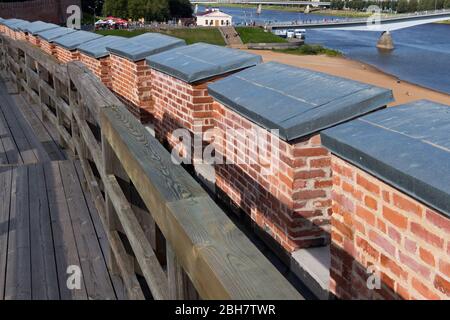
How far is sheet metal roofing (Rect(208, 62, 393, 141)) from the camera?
2.66m

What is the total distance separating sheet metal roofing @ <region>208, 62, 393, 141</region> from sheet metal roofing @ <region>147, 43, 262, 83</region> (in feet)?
1.02

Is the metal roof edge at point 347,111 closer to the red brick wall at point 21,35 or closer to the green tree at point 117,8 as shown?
the red brick wall at point 21,35

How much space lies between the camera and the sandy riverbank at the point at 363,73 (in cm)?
3519

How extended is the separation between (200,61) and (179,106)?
1.26 ft

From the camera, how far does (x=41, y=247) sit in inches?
143

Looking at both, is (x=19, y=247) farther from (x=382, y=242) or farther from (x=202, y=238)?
(x=202, y=238)

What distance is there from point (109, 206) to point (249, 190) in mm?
809

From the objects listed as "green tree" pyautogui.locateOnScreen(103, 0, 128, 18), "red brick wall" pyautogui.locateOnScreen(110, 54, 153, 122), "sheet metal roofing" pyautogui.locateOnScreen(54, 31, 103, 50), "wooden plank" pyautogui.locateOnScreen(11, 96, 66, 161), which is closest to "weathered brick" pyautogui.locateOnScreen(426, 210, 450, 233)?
"red brick wall" pyautogui.locateOnScreen(110, 54, 153, 122)

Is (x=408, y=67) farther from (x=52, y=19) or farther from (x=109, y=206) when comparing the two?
(x=109, y=206)

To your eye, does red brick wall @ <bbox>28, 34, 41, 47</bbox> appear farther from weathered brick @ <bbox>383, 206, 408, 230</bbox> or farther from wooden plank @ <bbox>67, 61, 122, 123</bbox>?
weathered brick @ <bbox>383, 206, 408, 230</bbox>

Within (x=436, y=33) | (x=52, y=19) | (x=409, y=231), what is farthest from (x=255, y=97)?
(x=436, y=33)

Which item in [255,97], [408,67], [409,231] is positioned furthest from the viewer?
[408,67]

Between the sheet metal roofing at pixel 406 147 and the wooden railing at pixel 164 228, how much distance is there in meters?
0.68
